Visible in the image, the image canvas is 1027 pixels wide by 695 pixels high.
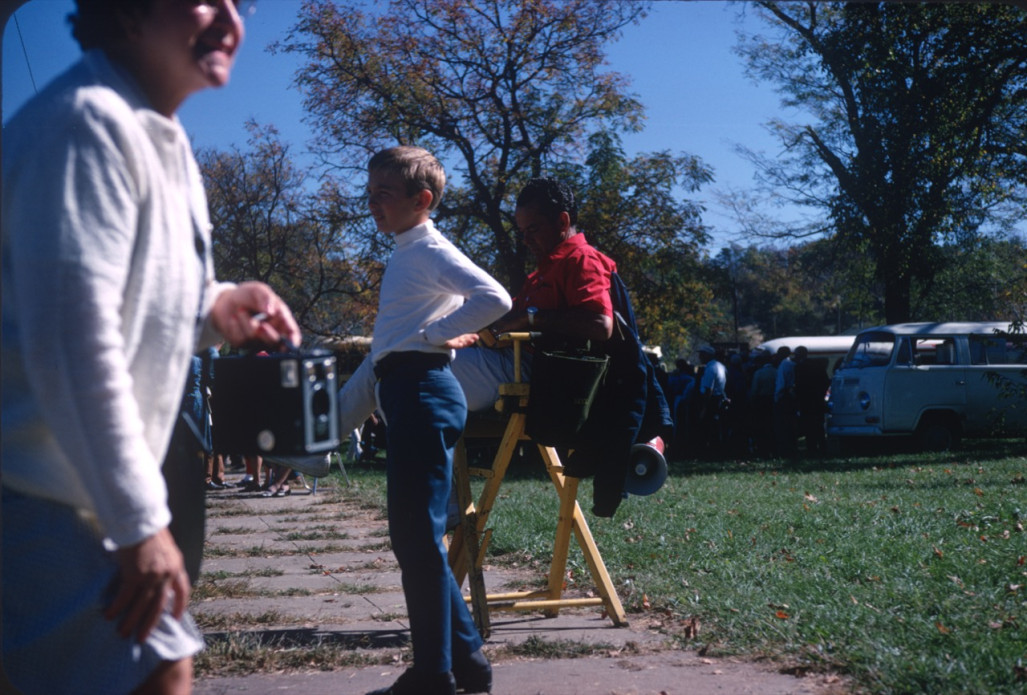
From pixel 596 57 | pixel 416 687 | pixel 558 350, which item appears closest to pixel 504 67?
pixel 596 57

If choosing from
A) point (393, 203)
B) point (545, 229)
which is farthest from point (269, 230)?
point (545, 229)

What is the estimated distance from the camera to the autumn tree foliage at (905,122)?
241 inches

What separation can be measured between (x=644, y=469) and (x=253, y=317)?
3.33m

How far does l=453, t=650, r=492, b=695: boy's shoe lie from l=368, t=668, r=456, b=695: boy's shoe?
0.27 metres

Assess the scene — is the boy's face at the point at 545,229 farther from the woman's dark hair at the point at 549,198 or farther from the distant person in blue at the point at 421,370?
the distant person in blue at the point at 421,370

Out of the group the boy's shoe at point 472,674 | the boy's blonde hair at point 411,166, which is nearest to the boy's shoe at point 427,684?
the boy's shoe at point 472,674

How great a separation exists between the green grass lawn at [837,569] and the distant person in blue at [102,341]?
2790 mm

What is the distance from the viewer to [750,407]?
19.0 metres

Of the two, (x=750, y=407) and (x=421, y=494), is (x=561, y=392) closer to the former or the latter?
(x=421, y=494)

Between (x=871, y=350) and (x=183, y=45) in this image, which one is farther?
(x=871, y=350)

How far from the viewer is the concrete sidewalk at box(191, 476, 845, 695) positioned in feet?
11.9

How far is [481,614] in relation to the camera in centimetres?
437

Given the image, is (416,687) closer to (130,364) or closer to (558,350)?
(558,350)

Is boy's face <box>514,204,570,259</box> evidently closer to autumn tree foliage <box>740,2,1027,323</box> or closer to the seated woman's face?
autumn tree foliage <box>740,2,1027,323</box>
